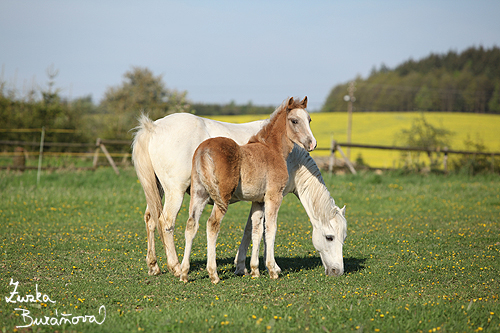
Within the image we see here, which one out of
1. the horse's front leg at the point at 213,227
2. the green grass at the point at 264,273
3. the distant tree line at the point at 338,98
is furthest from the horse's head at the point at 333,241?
the distant tree line at the point at 338,98

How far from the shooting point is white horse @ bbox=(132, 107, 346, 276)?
225 inches

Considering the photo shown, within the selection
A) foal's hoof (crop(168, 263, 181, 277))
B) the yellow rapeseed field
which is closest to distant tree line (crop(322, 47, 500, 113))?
the yellow rapeseed field

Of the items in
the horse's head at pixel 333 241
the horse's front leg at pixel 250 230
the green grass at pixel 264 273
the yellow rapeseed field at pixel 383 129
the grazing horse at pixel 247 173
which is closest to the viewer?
the green grass at pixel 264 273

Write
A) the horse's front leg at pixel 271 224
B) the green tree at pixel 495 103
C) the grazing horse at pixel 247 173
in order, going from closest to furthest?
the grazing horse at pixel 247 173 < the horse's front leg at pixel 271 224 < the green tree at pixel 495 103

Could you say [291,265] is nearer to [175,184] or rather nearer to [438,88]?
[175,184]

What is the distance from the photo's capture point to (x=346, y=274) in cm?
593

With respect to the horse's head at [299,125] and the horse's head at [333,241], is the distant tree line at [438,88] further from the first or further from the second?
the horse's head at [299,125]

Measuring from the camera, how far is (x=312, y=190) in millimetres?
6246

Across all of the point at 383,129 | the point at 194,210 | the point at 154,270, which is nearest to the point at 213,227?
the point at 194,210

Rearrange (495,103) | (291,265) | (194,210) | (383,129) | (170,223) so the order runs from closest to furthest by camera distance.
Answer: (194,210)
(170,223)
(291,265)
(383,129)
(495,103)

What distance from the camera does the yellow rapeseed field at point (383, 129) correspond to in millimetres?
35688

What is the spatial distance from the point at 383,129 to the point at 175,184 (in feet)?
137

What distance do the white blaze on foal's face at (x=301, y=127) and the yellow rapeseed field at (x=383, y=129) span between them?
1042 inches

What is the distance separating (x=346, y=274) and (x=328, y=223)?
2.57 ft
